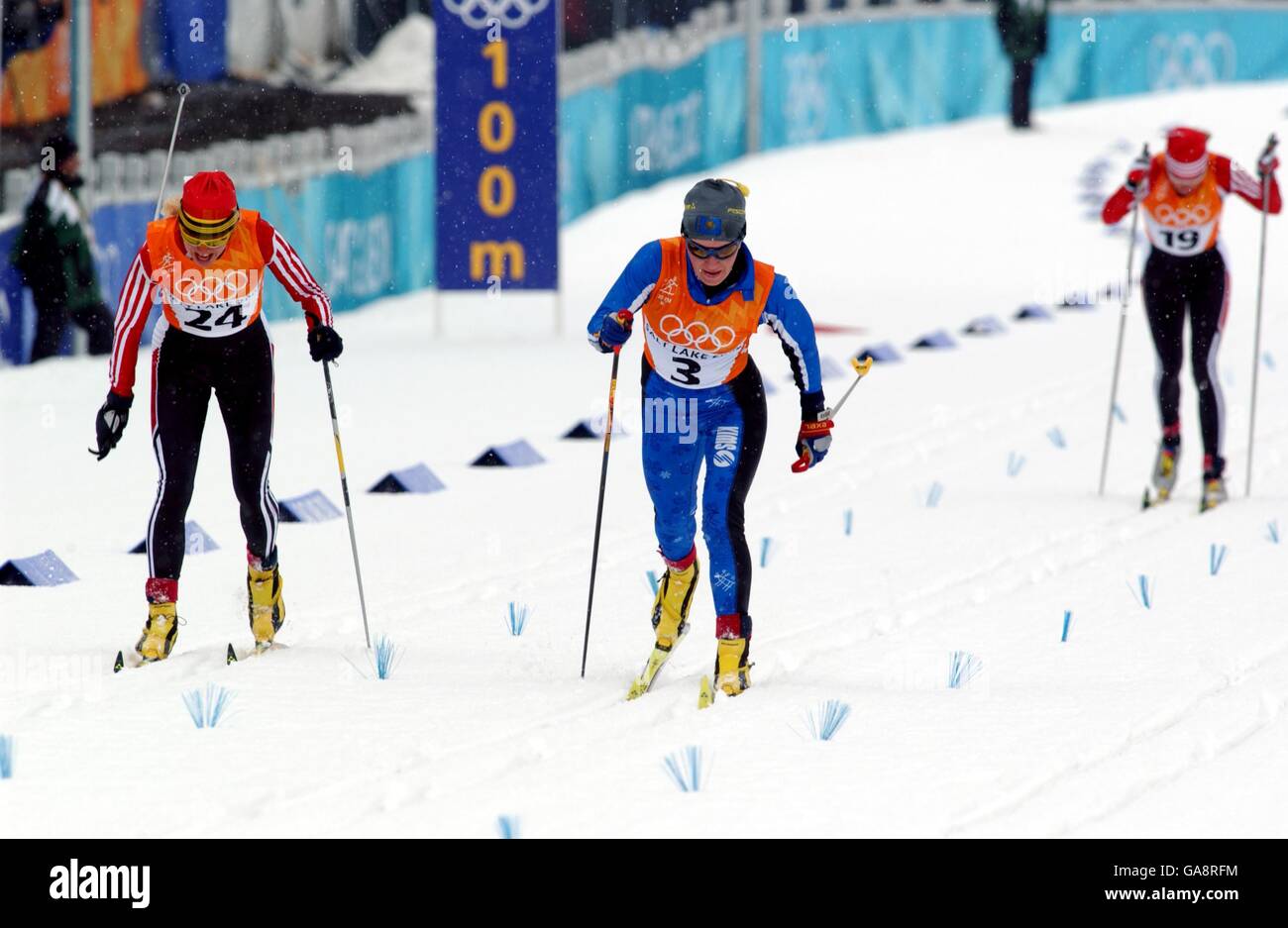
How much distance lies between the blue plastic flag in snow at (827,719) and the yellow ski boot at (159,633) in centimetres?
226

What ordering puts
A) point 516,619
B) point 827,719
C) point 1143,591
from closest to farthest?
point 827,719, point 516,619, point 1143,591

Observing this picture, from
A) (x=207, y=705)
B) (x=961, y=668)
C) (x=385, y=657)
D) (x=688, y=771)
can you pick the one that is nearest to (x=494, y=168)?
(x=385, y=657)

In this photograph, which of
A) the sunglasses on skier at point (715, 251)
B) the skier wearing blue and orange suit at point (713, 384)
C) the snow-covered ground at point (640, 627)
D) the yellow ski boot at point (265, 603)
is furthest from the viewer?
the yellow ski boot at point (265, 603)

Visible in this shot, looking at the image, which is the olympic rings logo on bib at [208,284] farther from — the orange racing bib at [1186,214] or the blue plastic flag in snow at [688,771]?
the orange racing bib at [1186,214]

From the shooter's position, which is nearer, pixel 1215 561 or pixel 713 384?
pixel 713 384

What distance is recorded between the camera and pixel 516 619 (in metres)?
8.29

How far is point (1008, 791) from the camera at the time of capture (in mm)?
5957

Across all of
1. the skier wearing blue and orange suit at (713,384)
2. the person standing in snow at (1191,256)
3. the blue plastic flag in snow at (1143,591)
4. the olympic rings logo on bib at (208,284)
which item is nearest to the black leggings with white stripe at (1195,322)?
the person standing in snow at (1191,256)

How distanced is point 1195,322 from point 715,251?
15.3 ft

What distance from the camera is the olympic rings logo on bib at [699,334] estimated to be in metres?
6.95

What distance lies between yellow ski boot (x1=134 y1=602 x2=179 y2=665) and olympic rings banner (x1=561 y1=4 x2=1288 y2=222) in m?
15.5

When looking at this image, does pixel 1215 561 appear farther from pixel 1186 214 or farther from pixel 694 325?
pixel 694 325
